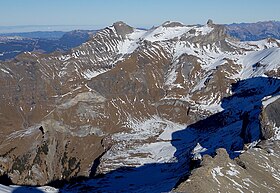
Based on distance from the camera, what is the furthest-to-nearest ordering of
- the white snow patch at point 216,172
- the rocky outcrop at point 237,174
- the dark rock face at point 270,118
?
1. the dark rock face at point 270,118
2. the white snow patch at point 216,172
3. the rocky outcrop at point 237,174

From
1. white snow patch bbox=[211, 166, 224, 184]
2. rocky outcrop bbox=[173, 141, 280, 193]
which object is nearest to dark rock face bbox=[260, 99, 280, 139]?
rocky outcrop bbox=[173, 141, 280, 193]

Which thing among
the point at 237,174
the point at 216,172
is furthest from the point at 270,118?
the point at 216,172

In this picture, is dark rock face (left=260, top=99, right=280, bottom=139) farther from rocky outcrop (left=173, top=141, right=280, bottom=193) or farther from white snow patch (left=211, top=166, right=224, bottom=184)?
white snow patch (left=211, top=166, right=224, bottom=184)

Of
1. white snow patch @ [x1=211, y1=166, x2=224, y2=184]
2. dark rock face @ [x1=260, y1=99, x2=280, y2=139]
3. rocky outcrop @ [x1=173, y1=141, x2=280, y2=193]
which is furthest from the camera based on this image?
dark rock face @ [x1=260, y1=99, x2=280, y2=139]

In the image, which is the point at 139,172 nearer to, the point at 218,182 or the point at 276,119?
the point at 276,119

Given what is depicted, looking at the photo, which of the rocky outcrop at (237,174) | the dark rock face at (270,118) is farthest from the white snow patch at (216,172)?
the dark rock face at (270,118)

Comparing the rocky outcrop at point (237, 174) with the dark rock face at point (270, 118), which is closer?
the rocky outcrop at point (237, 174)

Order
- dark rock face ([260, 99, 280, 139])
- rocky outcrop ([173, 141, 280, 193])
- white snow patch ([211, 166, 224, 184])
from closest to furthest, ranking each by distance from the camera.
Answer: rocky outcrop ([173, 141, 280, 193])
white snow patch ([211, 166, 224, 184])
dark rock face ([260, 99, 280, 139])

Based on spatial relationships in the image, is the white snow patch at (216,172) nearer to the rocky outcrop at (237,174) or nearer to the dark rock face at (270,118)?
the rocky outcrop at (237,174)

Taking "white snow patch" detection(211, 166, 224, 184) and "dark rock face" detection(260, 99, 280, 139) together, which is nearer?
"white snow patch" detection(211, 166, 224, 184)

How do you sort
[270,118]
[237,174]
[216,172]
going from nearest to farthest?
[216,172], [237,174], [270,118]

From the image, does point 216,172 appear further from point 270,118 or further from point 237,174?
point 270,118
